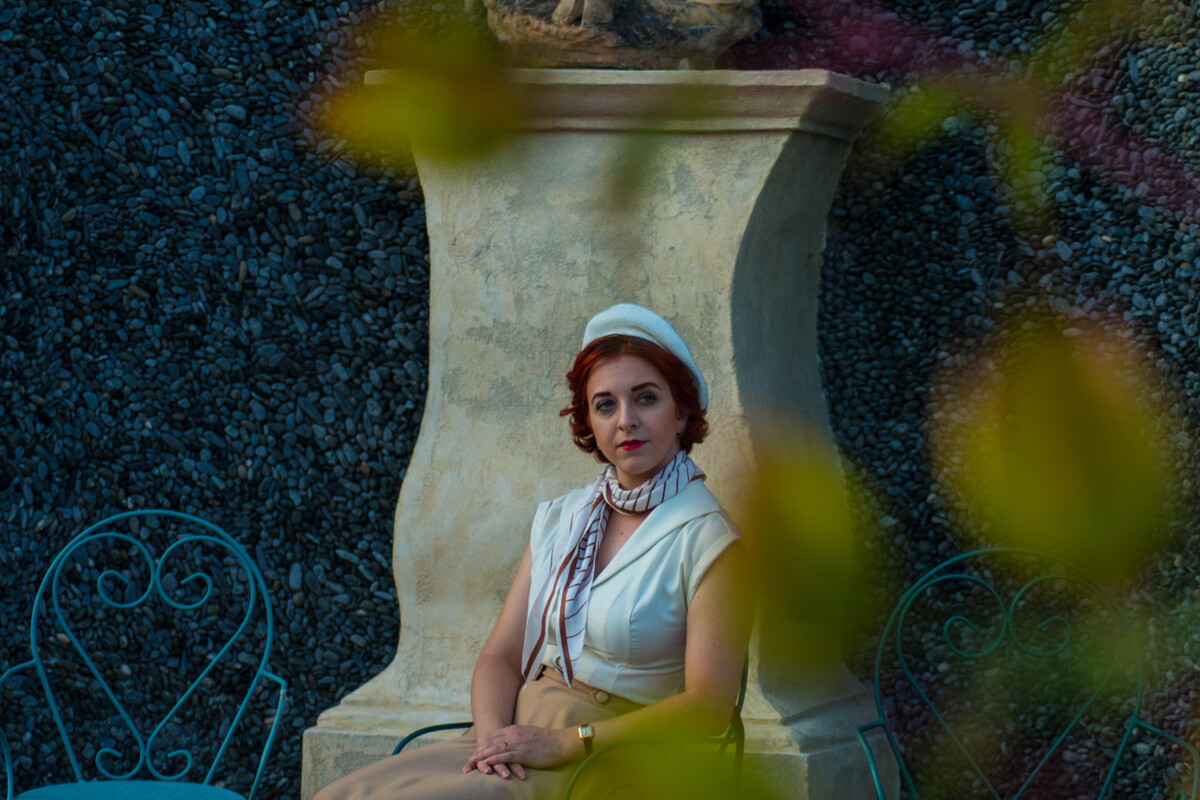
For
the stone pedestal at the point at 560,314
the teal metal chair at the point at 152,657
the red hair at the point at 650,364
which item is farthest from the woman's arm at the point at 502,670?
the teal metal chair at the point at 152,657

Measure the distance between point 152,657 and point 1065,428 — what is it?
2.39 m

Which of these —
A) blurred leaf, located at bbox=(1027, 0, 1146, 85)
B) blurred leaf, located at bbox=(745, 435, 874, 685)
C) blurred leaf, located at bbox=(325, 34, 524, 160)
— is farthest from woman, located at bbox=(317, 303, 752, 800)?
blurred leaf, located at bbox=(1027, 0, 1146, 85)

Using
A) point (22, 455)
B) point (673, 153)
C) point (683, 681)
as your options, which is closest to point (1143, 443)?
point (673, 153)

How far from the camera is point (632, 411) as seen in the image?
Answer: 2197mm

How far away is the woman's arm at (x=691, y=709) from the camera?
203 centimetres

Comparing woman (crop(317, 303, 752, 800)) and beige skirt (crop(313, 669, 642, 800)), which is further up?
woman (crop(317, 303, 752, 800))

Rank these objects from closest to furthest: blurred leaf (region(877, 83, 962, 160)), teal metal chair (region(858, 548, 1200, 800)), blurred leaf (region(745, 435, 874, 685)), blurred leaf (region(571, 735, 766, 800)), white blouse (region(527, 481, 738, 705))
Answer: blurred leaf (region(571, 735, 766, 800)), white blouse (region(527, 481, 738, 705)), blurred leaf (region(745, 435, 874, 685)), teal metal chair (region(858, 548, 1200, 800)), blurred leaf (region(877, 83, 962, 160))

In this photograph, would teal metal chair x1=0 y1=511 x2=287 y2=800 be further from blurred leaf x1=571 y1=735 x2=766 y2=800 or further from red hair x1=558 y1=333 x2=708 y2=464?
red hair x1=558 y1=333 x2=708 y2=464

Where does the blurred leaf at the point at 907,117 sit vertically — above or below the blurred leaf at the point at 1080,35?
below

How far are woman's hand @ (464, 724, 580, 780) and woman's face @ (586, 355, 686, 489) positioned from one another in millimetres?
443

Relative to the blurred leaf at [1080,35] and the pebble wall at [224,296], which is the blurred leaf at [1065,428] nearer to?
the blurred leaf at [1080,35]

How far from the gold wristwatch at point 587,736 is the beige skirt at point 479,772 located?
3cm

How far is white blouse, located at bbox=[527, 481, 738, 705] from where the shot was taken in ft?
7.02

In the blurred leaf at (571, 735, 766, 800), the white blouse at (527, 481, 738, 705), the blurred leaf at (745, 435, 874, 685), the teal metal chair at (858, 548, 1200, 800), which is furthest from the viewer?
the teal metal chair at (858, 548, 1200, 800)
